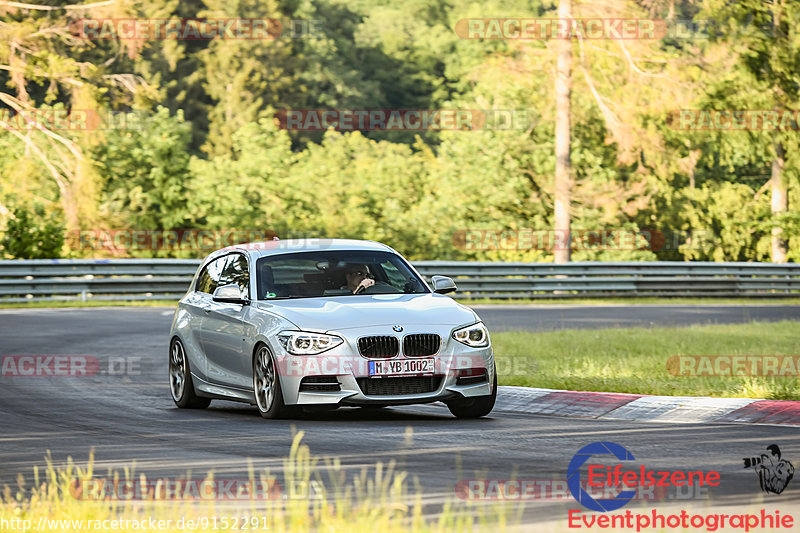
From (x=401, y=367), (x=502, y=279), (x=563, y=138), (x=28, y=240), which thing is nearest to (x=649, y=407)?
(x=401, y=367)

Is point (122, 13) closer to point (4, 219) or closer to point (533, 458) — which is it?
point (4, 219)

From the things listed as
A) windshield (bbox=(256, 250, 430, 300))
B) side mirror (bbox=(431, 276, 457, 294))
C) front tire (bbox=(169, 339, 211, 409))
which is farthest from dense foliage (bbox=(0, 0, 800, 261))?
side mirror (bbox=(431, 276, 457, 294))

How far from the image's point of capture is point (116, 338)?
2198 centimetres

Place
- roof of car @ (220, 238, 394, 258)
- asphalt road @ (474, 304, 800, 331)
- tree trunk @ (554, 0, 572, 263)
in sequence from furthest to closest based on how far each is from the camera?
tree trunk @ (554, 0, 572, 263) → asphalt road @ (474, 304, 800, 331) → roof of car @ (220, 238, 394, 258)

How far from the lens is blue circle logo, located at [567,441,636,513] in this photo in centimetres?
728

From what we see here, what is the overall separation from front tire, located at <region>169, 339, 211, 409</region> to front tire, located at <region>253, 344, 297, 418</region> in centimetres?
151

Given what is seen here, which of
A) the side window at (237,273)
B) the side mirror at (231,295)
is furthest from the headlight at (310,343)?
the side window at (237,273)

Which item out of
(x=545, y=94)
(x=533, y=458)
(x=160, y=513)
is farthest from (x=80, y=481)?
Answer: (x=545, y=94)

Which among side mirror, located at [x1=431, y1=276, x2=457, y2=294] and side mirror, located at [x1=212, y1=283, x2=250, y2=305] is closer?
side mirror, located at [x1=212, y1=283, x2=250, y2=305]

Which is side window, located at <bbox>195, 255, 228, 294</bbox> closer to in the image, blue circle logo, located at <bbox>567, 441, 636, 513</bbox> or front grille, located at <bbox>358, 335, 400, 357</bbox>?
front grille, located at <bbox>358, 335, 400, 357</bbox>

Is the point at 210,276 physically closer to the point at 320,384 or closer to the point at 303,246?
the point at 303,246

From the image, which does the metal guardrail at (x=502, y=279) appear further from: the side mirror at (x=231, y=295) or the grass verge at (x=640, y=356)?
the side mirror at (x=231, y=295)

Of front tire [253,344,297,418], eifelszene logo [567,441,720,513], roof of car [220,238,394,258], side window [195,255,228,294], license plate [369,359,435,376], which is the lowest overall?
front tire [253,344,297,418]

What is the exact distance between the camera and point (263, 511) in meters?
7.01
